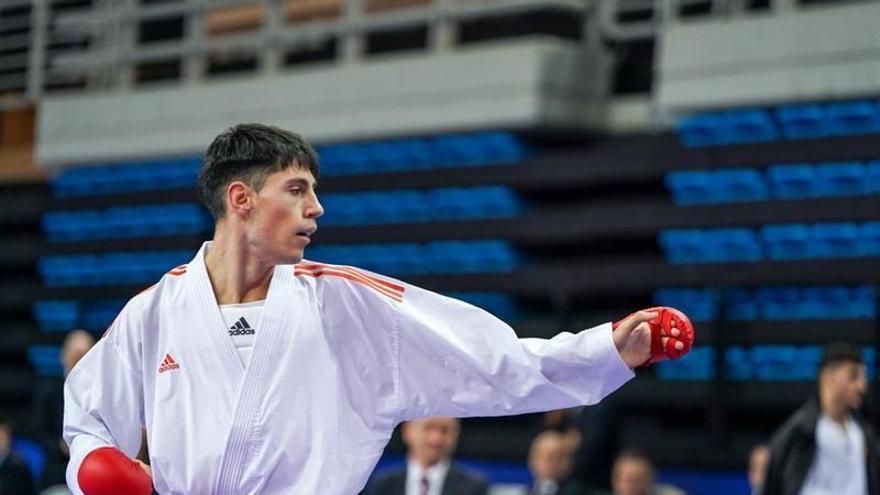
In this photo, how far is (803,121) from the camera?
921 cm

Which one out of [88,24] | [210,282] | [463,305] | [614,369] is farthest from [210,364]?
[88,24]

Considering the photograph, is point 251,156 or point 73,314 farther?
point 73,314

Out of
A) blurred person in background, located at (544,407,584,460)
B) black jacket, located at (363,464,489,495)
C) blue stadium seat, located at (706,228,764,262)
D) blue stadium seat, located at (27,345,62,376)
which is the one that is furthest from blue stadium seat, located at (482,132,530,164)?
blue stadium seat, located at (27,345,62,376)

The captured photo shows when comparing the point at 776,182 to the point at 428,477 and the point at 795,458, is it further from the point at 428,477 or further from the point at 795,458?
the point at 428,477

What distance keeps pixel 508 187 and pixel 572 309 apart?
0.98m

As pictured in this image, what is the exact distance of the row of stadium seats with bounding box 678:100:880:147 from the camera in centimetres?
897

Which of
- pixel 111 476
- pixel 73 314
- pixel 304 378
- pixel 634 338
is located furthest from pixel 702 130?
pixel 111 476

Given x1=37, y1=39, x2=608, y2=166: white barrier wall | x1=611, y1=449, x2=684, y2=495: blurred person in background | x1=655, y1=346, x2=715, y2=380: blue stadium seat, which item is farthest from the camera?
x1=37, y1=39, x2=608, y2=166: white barrier wall

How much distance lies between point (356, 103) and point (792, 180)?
343cm

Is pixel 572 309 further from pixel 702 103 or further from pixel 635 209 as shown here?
pixel 702 103

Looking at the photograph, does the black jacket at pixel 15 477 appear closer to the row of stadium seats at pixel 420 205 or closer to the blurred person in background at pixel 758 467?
the row of stadium seats at pixel 420 205

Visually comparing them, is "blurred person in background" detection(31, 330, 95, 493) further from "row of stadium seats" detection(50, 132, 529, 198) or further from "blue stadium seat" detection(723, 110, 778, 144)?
"blue stadium seat" detection(723, 110, 778, 144)

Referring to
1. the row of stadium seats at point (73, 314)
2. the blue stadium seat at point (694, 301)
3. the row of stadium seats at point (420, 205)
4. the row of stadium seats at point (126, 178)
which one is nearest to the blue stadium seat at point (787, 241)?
the blue stadium seat at point (694, 301)

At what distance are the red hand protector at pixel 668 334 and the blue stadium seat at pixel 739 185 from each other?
18.8 ft
